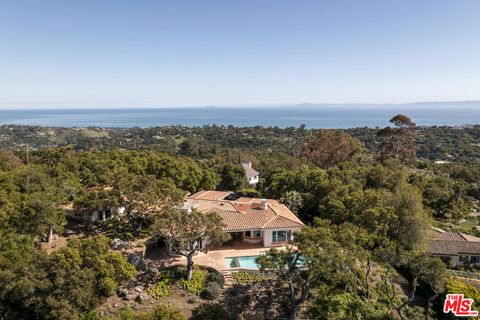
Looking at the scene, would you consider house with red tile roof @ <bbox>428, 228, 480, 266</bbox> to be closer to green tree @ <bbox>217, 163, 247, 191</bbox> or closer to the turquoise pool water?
the turquoise pool water

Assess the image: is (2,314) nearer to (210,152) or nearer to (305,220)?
(305,220)

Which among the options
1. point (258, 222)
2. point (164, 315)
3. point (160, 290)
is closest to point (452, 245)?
point (258, 222)

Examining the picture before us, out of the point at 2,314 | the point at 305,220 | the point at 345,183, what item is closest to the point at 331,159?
the point at 345,183

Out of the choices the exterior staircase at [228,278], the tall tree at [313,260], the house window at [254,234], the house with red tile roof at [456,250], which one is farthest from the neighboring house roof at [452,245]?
the exterior staircase at [228,278]

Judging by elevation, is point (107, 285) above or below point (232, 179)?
above

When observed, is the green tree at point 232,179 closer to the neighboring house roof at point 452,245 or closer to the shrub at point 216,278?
the neighboring house roof at point 452,245

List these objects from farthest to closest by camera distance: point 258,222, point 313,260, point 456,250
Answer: point 456,250
point 258,222
point 313,260

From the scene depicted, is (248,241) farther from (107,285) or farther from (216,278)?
(107,285)
